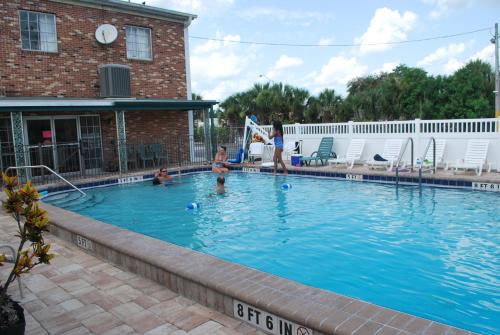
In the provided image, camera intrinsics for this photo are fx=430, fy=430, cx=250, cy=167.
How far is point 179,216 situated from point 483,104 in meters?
32.3

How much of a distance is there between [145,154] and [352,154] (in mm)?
7848

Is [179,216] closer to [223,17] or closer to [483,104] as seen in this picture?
[223,17]

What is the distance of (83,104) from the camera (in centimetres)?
1373

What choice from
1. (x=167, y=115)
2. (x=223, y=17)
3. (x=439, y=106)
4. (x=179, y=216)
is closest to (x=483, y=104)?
(x=439, y=106)

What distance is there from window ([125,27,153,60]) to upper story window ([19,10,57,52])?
2794 millimetres

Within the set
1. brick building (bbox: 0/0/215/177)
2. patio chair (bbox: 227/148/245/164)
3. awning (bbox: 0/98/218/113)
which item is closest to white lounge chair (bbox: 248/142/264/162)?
patio chair (bbox: 227/148/245/164)

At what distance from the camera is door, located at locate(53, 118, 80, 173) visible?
14.5 meters

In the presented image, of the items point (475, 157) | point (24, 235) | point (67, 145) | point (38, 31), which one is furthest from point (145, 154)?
point (24, 235)

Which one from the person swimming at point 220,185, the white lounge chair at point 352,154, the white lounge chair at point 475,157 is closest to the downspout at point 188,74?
the white lounge chair at point 352,154

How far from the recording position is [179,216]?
29.2ft

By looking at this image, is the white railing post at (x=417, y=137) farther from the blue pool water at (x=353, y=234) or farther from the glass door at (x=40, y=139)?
the glass door at (x=40, y=139)

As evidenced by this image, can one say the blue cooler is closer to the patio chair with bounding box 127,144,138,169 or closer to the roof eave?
the patio chair with bounding box 127,144,138,169

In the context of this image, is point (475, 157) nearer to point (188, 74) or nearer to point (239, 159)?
point (239, 159)

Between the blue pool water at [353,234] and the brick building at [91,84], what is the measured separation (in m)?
3.58
